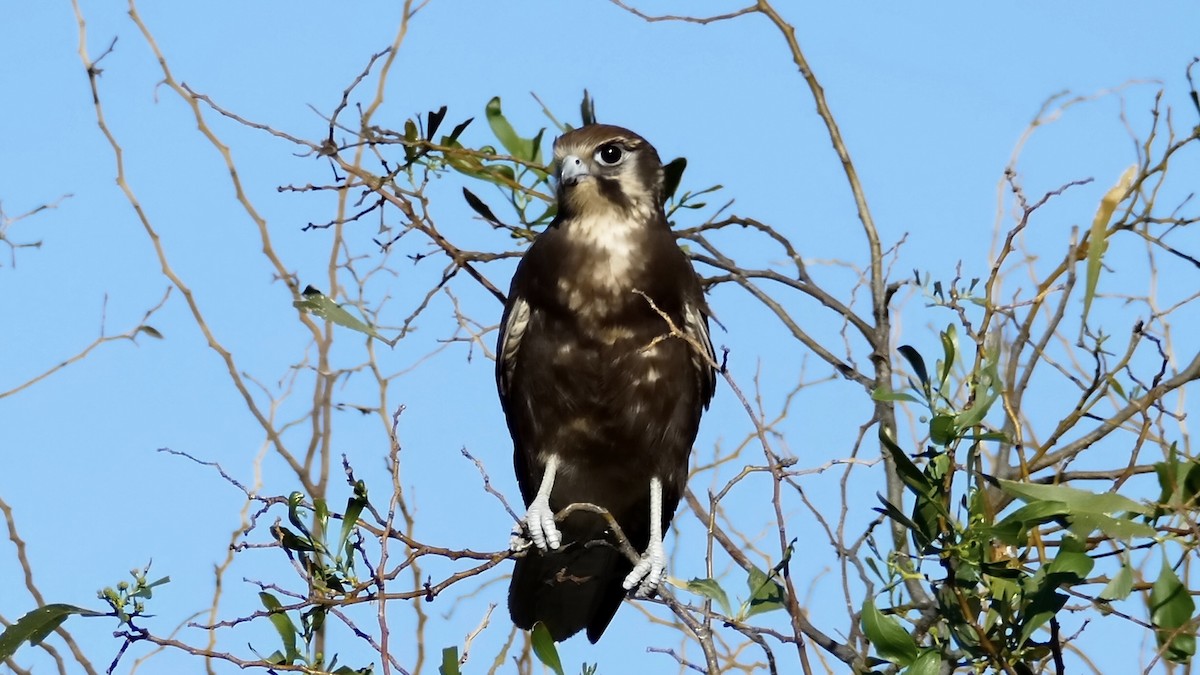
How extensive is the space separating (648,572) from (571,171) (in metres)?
1.32

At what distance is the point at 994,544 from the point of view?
2779 mm

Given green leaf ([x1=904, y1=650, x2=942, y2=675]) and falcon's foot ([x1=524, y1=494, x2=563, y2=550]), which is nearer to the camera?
green leaf ([x1=904, y1=650, x2=942, y2=675])

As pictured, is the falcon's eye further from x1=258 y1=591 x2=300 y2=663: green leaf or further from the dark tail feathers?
x1=258 y1=591 x2=300 y2=663: green leaf

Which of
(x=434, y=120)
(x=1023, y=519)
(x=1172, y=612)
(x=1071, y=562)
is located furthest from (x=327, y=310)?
(x=1172, y=612)

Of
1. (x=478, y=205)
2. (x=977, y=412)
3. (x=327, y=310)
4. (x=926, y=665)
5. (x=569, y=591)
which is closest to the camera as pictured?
(x=977, y=412)

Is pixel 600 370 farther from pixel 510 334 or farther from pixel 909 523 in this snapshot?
pixel 909 523

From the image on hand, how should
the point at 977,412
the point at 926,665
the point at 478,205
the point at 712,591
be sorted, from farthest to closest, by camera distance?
the point at 478,205 → the point at 712,591 → the point at 926,665 → the point at 977,412

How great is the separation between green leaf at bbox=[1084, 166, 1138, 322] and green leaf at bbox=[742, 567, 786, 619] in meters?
0.89

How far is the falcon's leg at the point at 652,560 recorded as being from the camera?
4.50 meters

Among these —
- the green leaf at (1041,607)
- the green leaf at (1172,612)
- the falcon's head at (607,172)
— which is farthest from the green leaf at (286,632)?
the falcon's head at (607,172)

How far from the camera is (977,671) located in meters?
2.79

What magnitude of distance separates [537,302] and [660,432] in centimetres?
61

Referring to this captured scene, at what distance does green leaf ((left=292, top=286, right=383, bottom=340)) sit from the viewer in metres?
3.90

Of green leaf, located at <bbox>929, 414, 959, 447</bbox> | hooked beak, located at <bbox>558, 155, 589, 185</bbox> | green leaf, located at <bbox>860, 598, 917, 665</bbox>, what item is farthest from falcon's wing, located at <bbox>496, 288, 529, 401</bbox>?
green leaf, located at <bbox>929, 414, 959, 447</bbox>
